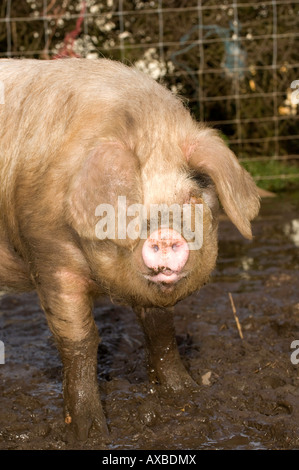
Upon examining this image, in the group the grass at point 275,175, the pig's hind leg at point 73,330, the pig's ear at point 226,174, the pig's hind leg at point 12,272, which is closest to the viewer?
the pig's ear at point 226,174

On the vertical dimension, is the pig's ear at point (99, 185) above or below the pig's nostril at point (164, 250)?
above

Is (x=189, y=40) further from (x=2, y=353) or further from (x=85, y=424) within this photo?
(x=85, y=424)

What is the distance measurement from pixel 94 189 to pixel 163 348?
1324 millimetres

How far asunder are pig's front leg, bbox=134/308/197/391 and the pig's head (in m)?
0.62

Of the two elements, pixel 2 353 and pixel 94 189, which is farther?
pixel 2 353

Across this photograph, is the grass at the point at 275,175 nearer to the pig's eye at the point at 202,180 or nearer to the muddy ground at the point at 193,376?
the muddy ground at the point at 193,376

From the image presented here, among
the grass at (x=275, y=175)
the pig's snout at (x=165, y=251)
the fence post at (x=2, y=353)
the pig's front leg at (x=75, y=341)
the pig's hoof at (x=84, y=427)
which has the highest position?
the pig's snout at (x=165, y=251)

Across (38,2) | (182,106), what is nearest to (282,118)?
(38,2)

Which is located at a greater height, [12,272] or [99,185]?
[99,185]

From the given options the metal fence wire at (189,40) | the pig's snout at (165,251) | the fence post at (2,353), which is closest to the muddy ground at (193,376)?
the fence post at (2,353)

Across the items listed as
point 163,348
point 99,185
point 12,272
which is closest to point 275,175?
point 163,348

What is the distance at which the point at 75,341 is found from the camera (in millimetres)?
3566

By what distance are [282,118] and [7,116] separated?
23.5ft

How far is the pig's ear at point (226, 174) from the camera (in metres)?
3.23
